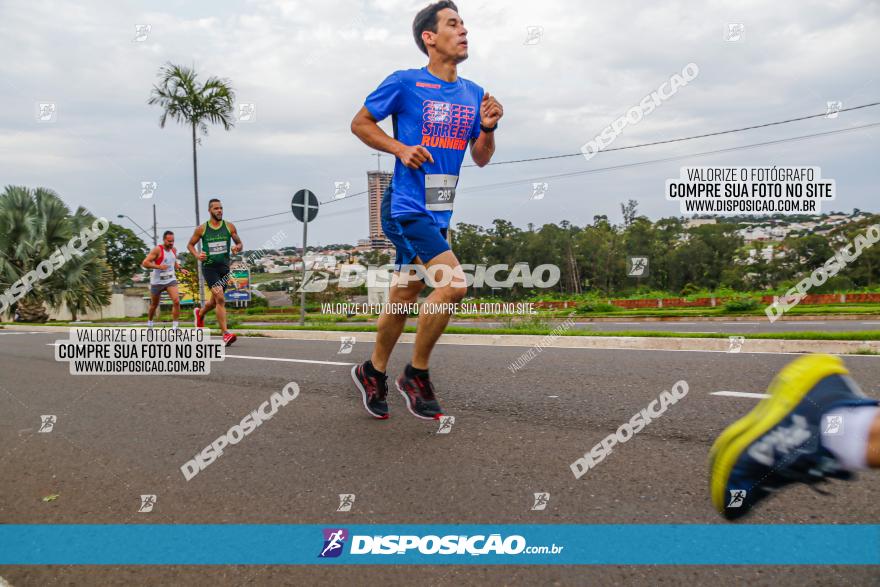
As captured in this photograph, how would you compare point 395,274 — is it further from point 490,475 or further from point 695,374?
point 695,374

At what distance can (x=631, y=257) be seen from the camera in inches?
→ 1972

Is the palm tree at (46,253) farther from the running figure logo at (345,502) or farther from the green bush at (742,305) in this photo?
the running figure logo at (345,502)

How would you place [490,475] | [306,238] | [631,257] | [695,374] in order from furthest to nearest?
[631,257]
[306,238]
[695,374]
[490,475]

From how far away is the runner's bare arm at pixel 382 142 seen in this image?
333cm

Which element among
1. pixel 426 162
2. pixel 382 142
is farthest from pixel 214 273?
pixel 426 162

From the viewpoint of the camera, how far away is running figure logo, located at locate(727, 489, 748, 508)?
163cm

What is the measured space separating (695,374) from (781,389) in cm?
333

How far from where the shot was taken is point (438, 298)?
340 centimetres

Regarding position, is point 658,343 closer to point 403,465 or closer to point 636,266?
point 403,465

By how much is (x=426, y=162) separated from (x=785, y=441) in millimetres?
2366

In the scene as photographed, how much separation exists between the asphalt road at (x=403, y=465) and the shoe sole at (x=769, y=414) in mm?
260

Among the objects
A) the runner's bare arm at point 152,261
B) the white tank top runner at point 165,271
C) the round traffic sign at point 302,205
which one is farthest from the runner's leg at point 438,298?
the round traffic sign at point 302,205

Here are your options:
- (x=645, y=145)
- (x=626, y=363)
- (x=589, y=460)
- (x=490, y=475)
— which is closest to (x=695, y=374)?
(x=626, y=363)

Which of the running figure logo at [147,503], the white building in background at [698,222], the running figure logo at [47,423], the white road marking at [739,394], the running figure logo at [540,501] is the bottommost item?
the running figure logo at [47,423]
